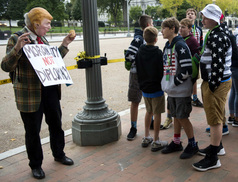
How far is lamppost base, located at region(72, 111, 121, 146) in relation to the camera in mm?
4250

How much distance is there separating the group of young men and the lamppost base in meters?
0.56

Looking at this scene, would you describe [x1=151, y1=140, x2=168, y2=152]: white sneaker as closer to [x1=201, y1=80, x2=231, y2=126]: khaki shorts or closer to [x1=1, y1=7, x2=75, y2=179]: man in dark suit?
[x1=201, y1=80, x2=231, y2=126]: khaki shorts

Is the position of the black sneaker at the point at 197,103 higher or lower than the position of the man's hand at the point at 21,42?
lower

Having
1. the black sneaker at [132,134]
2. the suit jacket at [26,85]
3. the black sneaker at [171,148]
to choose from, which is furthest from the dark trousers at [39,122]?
the black sneaker at [171,148]

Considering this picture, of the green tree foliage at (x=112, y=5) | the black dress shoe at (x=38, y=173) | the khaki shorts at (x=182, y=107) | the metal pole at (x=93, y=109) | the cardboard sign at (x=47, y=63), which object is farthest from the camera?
the green tree foliage at (x=112, y=5)

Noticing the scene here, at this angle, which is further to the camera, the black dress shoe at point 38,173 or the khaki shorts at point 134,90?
the khaki shorts at point 134,90

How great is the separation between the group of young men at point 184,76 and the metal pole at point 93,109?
1.75 feet

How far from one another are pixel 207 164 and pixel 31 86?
232cm

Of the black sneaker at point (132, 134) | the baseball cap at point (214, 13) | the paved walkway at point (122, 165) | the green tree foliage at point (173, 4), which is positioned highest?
the green tree foliage at point (173, 4)

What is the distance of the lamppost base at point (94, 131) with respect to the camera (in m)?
4.25

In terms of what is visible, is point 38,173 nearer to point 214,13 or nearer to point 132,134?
point 132,134

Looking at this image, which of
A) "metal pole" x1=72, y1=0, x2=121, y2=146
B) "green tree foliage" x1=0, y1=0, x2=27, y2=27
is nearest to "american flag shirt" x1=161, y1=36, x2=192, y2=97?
"metal pole" x1=72, y1=0, x2=121, y2=146

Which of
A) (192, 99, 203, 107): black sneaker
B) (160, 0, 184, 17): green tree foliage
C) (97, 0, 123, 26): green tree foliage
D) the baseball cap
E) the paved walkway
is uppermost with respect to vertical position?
(97, 0, 123, 26): green tree foliage

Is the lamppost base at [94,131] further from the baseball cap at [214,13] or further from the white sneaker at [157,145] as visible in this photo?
the baseball cap at [214,13]
